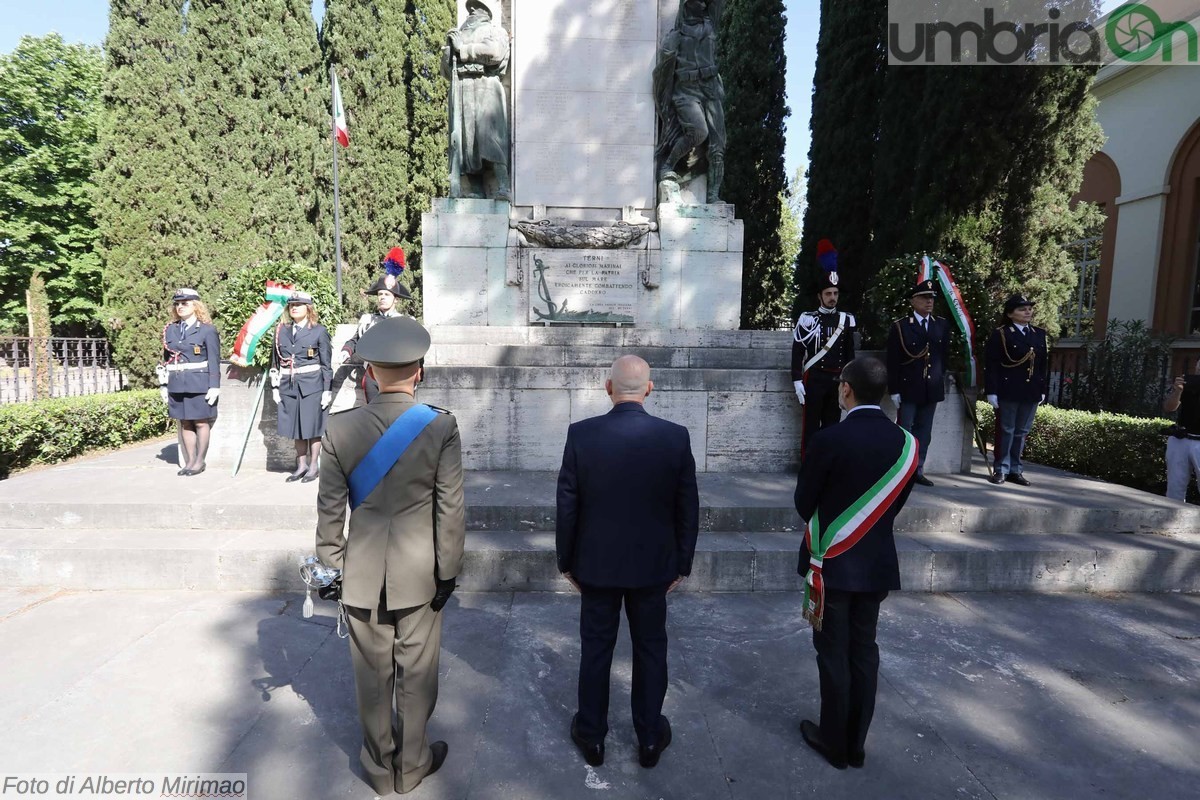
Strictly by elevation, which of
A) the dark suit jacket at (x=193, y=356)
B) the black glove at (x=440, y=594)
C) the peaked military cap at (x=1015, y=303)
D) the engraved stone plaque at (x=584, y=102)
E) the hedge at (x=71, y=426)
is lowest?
→ the hedge at (x=71, y=426)

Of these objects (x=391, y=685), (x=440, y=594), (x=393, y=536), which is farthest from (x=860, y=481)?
(x=391, y=685)

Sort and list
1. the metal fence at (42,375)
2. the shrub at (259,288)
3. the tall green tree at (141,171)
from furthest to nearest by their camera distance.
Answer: the tall green tree at (141,171)
the metal fence at (42,375)
the shrub at (259,288)

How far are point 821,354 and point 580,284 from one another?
11.3ft

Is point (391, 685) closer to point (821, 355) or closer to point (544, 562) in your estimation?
point (544, 562)

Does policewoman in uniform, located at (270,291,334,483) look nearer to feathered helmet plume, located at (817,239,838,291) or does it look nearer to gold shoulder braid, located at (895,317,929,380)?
feathered helmet plume, located at (817,239,838,291)

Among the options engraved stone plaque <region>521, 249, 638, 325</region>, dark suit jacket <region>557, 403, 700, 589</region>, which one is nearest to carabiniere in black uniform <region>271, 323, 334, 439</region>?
engraved stone plaque <region>521, 249, 638, 325</region>

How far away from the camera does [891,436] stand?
107 inches

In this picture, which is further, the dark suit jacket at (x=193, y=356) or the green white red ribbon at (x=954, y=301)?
the green white red ribbon at (x=954, y=301)

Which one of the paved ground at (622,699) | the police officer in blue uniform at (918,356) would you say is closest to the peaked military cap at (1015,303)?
the police officer in blue uniform at (918,356)

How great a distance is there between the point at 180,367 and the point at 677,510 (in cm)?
606

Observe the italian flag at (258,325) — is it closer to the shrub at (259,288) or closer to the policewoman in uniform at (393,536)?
the shrub at (259,288)

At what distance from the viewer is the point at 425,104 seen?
1891 centimetres

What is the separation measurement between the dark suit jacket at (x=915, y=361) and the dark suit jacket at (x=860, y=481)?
393 cm

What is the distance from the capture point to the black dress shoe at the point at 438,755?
9.05 ft
